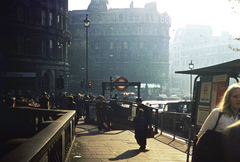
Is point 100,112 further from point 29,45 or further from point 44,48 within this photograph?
point 44,48

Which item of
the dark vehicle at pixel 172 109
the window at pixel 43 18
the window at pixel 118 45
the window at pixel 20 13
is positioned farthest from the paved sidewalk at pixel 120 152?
the window at pixel 118 45

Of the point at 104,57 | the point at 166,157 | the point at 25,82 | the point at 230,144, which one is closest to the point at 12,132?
the point at 166,157

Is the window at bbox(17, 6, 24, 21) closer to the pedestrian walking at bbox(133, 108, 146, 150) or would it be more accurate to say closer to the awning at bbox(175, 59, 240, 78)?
the pedestrian walking at bbox(133, 108, 146, 150)

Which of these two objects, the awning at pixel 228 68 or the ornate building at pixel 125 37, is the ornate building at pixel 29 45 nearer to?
the awning at pixel 228 68

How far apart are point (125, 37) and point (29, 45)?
144 ft

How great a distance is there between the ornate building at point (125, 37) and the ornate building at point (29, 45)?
3482 centimetres

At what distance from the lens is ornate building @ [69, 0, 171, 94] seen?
7731 cm

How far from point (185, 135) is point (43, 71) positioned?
2882cm

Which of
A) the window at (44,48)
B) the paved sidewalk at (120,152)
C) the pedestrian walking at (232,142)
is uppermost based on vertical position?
the window at (44,48)

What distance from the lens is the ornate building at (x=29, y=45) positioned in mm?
36469

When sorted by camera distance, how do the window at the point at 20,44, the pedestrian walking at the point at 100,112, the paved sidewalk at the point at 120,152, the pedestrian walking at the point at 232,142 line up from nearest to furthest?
the pedestrian walking at the point at 232,142 → the paved sidewalk at the point at 120,152 → the pedestrian walking at the point at 100,112 → the window at the point at 20,44

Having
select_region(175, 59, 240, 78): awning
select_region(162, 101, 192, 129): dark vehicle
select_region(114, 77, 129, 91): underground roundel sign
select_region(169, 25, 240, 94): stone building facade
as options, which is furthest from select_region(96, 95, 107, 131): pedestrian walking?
select_region(169, 25, 240, 94): stone building facade

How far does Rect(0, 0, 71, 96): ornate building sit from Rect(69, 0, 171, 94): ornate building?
3482cm

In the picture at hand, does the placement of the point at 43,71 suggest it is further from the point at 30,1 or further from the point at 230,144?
the point at 230,144
